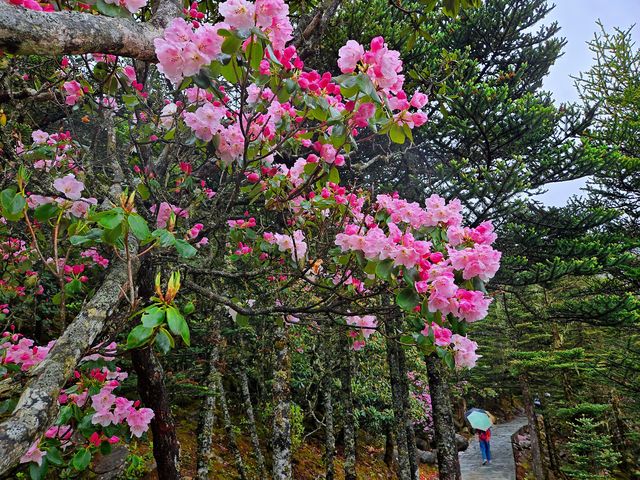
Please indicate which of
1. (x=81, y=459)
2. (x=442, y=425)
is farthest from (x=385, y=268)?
(x=442, y=425)

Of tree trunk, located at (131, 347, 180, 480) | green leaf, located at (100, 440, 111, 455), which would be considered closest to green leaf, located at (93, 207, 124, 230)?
green leaf, located at (100, 440, 111, 455)

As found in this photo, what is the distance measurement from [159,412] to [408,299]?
2.61 meters

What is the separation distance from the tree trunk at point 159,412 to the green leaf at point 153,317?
257 centimetres

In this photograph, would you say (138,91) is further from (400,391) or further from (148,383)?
(400,391)

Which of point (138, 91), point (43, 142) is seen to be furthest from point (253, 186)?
point (43, 142)

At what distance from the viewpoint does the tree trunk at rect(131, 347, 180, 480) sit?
133 inches

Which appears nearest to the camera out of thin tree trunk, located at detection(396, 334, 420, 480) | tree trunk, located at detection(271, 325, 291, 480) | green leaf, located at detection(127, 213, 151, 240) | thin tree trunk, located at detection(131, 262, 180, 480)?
green leaf, located at detection(127, 213, 151, 240)

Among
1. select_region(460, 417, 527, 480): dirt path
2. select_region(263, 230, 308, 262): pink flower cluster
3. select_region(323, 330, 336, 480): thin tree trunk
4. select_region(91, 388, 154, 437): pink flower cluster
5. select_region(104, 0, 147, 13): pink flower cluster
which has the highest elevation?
select_region(104, 0, 147, 13): pink flower cluster

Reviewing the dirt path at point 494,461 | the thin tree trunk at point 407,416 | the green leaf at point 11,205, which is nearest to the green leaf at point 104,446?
the green leaf at point 11,205

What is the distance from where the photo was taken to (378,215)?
2654mm

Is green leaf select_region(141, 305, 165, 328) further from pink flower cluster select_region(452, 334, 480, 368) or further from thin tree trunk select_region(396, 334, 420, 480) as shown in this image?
thin tree trunk select_region(396, 334, 420, 480)

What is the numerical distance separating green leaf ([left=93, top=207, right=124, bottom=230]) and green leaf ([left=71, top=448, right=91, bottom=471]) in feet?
4.84

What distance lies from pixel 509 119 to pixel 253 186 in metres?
5.81

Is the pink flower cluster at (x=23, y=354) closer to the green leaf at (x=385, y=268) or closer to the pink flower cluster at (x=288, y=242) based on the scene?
the pink flower cluster at (x=288, y=242)
